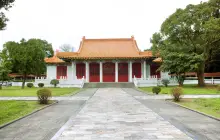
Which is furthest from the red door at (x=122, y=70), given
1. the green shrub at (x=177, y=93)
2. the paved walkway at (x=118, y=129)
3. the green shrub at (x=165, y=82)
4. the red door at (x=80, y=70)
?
the paved walkway at (x=118, y=129)

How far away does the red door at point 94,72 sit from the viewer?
30.8 metres

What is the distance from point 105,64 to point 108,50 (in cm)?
252

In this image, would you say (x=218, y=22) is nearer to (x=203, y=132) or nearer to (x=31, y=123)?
(x=203, y=132)

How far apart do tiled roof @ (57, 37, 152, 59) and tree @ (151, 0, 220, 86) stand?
13.5ft

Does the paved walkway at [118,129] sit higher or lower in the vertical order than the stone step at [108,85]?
lower

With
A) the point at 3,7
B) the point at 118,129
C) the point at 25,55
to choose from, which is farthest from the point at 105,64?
the point at 118,129

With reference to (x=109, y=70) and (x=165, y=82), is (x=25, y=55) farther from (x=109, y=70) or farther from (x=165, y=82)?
(x=165, y=82)

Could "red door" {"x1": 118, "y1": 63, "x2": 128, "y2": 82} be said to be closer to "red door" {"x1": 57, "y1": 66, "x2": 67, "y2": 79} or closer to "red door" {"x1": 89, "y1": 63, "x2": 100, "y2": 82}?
"red door" {"x1": 89, "y1": 63, "x2": 100, "y2": 82}

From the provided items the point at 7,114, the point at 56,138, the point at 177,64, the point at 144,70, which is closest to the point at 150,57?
the point at 144,70

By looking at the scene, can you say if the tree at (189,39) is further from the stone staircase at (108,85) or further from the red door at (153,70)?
the red door at (153,70)

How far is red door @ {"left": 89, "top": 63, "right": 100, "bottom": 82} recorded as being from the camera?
101 ft

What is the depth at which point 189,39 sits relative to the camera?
25.5 metres

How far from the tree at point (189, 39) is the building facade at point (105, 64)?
3696mm

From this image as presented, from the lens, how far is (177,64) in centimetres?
2391
